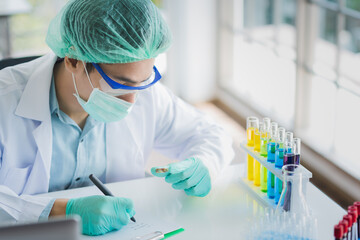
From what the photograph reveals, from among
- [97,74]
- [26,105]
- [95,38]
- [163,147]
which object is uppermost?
[95,38]

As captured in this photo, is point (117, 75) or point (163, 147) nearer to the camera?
point (117, 75)

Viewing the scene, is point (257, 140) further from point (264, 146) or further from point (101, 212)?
point (101, 212)

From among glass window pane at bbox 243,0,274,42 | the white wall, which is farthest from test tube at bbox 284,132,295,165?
the white wall

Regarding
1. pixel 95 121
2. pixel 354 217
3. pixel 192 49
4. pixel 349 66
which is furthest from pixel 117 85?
pixel 192 49

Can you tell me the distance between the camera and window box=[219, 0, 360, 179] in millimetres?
2811

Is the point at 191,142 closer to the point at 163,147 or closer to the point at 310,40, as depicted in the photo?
the point at 163,147

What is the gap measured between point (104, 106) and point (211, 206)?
45cm

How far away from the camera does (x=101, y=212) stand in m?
1.39

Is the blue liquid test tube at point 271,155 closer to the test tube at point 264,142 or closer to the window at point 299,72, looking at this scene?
the test tube at point 264,142

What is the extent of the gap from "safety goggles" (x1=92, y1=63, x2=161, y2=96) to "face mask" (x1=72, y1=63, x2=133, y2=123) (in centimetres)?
2

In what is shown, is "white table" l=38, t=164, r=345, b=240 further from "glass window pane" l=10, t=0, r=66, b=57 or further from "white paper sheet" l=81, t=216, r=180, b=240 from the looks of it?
"glass window pane" l=10, t=0, r=66, b=57

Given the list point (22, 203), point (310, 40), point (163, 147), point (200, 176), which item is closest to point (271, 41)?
point (310, 40)

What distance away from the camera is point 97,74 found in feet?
5.16

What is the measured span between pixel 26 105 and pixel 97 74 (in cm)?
→ 27
